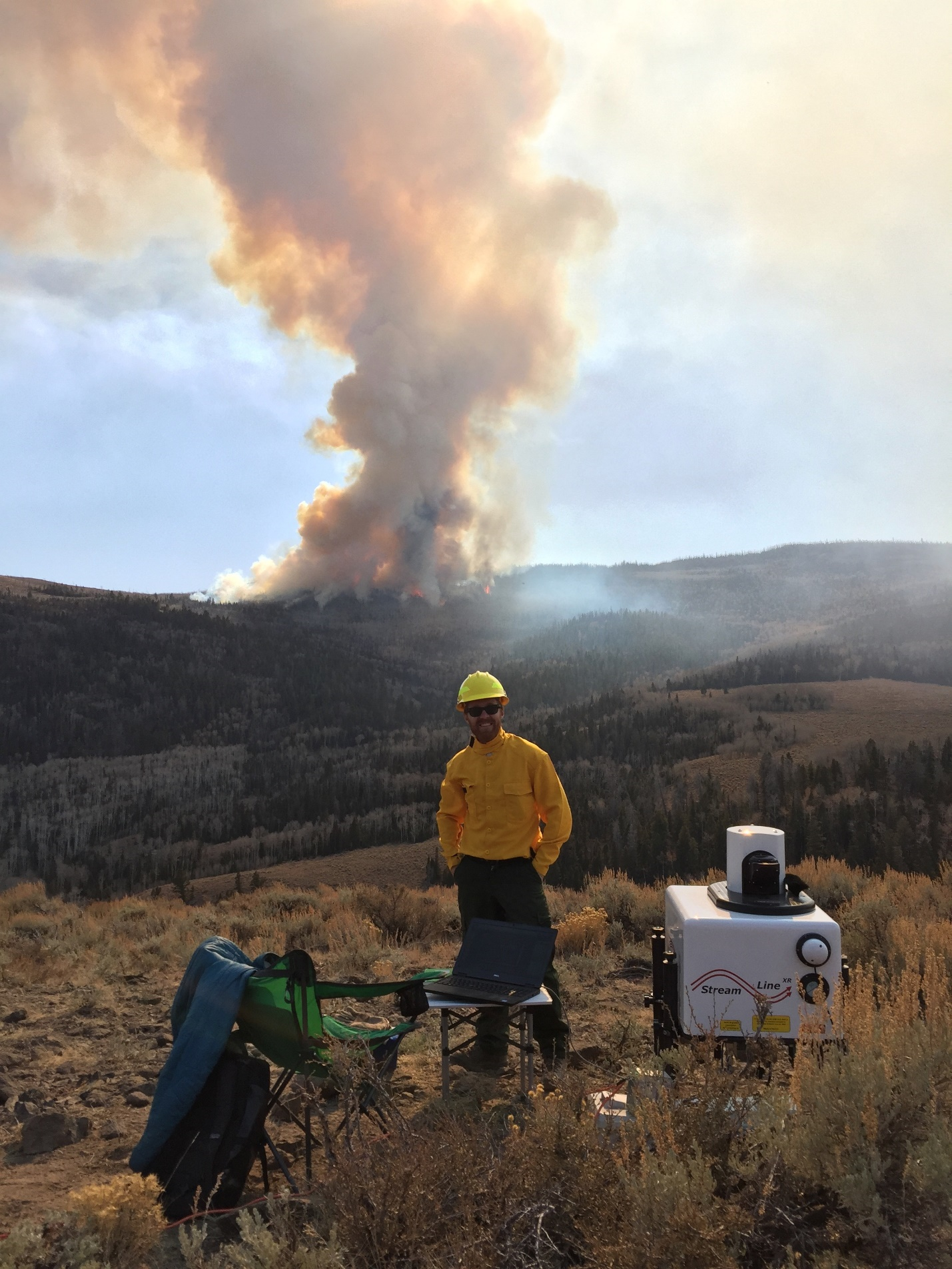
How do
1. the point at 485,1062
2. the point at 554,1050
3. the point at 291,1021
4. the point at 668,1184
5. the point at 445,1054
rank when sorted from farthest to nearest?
1. the point at 485,1062
2. the point at 554,1050
3. the point at 445,1054
4. the point at 291,1021
5. the point at 668,1184

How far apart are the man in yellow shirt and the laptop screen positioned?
49 centimetres

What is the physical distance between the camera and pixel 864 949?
6.05 m

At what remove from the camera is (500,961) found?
4.18 meters

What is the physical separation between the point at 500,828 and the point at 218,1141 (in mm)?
2114

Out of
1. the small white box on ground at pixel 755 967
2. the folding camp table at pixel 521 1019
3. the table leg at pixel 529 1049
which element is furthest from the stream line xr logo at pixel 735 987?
the table leg at pixel 529 1049

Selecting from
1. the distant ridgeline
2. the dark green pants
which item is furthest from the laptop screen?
the distant ridgeline

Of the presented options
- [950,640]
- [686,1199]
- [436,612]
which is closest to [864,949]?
[686,1199]

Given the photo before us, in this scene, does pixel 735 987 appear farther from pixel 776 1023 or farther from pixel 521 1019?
pixel 521 1019

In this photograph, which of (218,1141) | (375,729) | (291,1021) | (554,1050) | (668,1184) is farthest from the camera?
(375,729)

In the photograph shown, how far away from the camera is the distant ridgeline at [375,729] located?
23.0m

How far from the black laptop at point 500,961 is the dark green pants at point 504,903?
420 mm

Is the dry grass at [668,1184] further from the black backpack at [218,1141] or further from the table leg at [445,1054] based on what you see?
the table leg at [445,1054]

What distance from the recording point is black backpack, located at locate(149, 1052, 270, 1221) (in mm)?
3145

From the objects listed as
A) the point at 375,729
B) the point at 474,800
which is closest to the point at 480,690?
the point at 474,800
